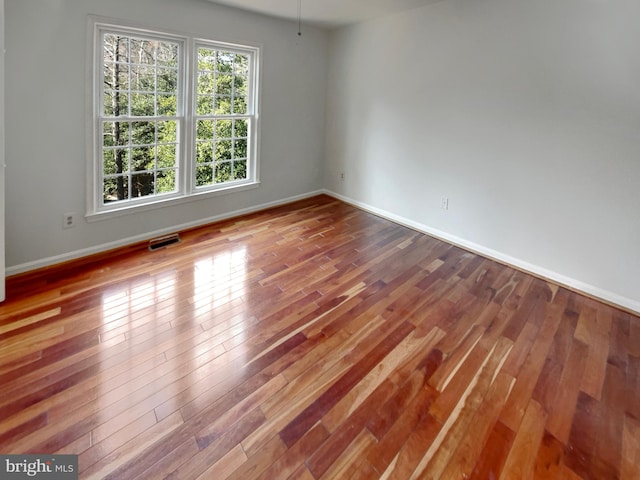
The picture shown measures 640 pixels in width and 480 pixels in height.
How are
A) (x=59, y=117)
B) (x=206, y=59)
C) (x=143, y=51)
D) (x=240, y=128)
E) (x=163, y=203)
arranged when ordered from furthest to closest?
1. (x=240, y=128)
2. (x=206, y=59)
3. (x=163, y=203)
4. (x=143, y=51)
5. (x=59, y=117)

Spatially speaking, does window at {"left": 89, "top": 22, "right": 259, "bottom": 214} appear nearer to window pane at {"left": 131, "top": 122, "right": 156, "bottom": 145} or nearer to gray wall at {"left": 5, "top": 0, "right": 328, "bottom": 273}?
window pane at {"left": 131, "top": 122, "right": 156, "bottom": 145}

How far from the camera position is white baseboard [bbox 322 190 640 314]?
2840mm

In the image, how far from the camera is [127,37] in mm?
3207

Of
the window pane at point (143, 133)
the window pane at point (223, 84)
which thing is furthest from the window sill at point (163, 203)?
the window pane at point (223, 84)

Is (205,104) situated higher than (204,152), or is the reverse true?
(205,104)

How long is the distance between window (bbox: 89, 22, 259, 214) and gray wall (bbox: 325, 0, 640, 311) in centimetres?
171

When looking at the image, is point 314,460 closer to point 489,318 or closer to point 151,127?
point 489,318

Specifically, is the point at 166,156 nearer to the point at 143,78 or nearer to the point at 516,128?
the point at 143,78

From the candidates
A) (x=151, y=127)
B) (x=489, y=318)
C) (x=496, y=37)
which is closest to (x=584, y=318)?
(x=489, y=318)

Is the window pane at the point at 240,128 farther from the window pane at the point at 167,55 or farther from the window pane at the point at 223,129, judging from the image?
the window pane at the point at 167,55

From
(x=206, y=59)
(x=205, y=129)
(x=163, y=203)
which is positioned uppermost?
(x=206, y=59)

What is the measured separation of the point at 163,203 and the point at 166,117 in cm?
88

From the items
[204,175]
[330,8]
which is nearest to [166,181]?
[204,175]

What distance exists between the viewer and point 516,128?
10.7 ft
